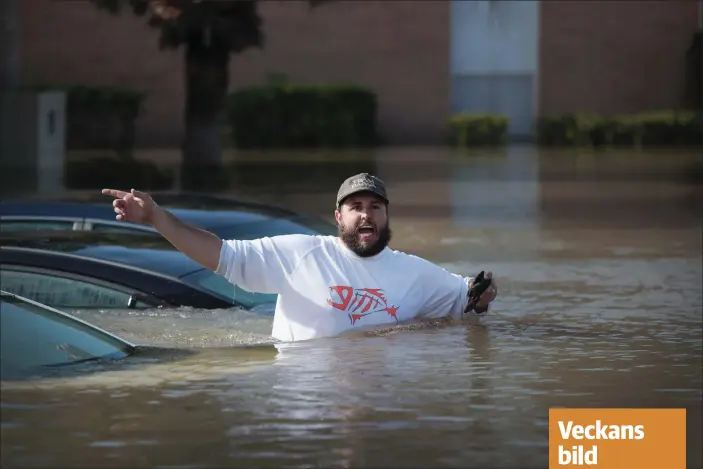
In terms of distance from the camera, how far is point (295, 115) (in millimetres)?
37438

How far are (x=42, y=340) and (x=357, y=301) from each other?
148 cm

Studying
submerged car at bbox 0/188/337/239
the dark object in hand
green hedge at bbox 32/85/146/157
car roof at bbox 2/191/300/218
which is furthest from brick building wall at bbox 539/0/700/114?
the dark object in hand

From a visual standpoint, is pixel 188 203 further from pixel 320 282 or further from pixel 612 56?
pixel 612 56

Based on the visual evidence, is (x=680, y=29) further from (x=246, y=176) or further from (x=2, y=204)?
(x=2, y=204)

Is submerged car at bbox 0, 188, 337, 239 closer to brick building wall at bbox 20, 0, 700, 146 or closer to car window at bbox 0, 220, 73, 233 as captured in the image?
car window at bbox 0, 220, 73, 233

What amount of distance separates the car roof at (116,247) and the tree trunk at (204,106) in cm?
1510

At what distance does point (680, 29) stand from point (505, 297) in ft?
101

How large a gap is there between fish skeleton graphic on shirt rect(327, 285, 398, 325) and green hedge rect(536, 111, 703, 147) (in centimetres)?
3040

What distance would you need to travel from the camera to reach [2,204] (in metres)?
9.88

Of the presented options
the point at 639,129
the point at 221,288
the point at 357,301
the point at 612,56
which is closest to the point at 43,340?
the point at 357,301

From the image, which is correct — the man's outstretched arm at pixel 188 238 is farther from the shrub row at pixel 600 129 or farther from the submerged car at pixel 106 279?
the shrub row at pixel 600 129

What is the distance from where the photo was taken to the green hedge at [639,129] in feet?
121

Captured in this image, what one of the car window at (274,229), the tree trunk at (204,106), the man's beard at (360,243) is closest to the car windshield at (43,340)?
the man's beard at (360,243)

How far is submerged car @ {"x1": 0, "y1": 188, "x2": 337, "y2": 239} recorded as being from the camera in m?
9.52
